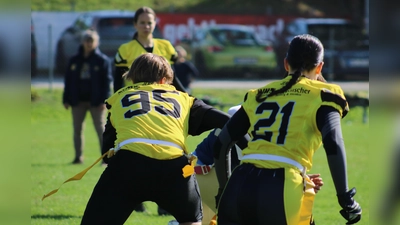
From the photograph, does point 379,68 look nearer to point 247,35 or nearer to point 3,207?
point 3,207

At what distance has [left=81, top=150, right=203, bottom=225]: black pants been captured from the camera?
4.95m

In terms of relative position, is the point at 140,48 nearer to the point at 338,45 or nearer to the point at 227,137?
the point at 227,137

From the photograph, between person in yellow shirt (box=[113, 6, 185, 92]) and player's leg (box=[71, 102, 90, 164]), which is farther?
player's leg (box=[71, 102, 90, 164])

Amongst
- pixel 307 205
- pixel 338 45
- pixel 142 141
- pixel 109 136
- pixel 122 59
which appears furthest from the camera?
pixel 338 45

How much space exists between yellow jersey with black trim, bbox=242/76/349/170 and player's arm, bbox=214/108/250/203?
0.15 m

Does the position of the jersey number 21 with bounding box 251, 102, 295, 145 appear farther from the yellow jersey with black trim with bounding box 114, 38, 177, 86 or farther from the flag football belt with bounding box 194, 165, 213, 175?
the yellow jersey with black trim with bounding box 114, 38, 177, 86

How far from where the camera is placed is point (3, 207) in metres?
3.70

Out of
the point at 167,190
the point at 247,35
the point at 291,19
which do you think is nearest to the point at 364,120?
the point at 247,35

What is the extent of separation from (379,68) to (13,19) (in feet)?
5.67

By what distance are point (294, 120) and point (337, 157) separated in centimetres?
→ 34

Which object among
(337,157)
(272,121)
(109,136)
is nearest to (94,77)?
(109,136)

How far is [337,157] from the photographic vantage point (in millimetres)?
4391

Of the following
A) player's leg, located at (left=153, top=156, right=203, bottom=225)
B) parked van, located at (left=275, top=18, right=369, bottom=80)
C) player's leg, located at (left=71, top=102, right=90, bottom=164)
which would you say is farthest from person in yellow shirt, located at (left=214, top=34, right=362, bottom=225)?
parked van, located at (left=275, top=18, right=369, bottom=80)

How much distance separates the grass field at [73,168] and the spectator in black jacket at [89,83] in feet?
2.78
